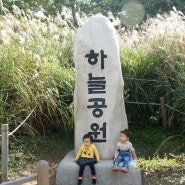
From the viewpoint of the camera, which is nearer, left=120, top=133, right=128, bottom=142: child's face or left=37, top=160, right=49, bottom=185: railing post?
left=37, top=160, right=49, bottom=185: railing post

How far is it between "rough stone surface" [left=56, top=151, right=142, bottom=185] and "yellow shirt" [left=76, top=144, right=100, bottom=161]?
4.0 inches

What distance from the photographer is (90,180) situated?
13.8ft

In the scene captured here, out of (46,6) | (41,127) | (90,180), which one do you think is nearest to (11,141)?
(41,127)

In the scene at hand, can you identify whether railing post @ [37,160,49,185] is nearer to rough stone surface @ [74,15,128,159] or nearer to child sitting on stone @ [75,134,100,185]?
child sitting on stone @ [75,134,100,185]

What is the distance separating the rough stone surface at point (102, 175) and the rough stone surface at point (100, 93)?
0.96 feet

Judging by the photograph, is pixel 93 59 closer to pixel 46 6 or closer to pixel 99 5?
pixel 46 6

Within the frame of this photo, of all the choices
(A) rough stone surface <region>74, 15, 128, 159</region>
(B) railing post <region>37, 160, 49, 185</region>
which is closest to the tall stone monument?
(A) rough stone surface <region>74, 15, 128, 159</region>

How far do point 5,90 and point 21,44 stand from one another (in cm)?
88

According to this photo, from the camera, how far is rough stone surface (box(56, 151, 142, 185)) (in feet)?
13.4

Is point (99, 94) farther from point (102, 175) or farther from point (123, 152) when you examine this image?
point (102, 175)

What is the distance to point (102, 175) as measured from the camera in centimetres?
413

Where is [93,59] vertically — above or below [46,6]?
below

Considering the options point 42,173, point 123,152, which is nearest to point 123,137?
point 123,152

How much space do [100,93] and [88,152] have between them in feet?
2.30
